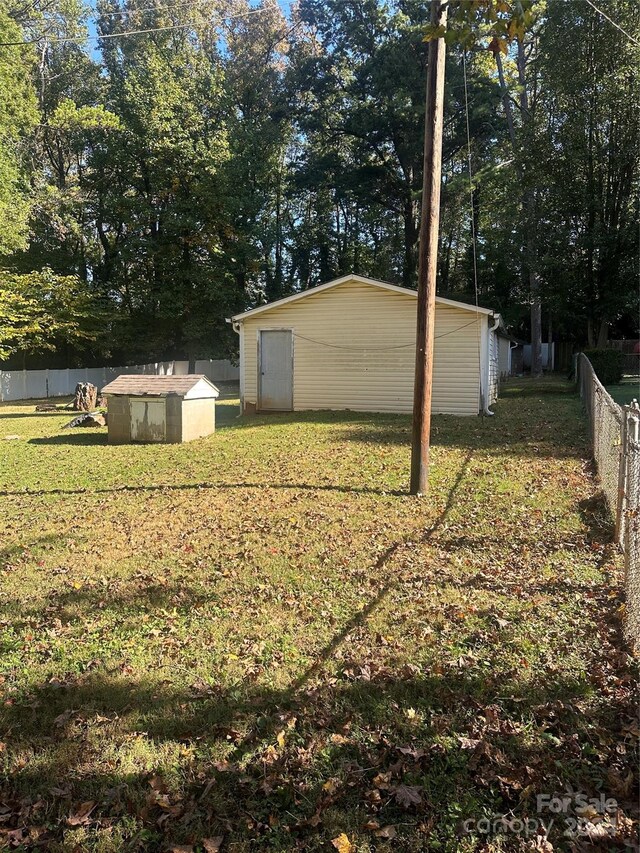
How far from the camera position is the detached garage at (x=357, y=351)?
1381cm

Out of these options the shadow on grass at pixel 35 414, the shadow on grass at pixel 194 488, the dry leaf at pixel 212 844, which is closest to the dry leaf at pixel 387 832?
the dry leaf at pixel 212 844

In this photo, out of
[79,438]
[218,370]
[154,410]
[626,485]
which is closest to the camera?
[626,485]

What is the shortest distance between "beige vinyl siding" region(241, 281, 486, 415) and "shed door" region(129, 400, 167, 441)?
188 inches

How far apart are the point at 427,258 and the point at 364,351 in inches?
326

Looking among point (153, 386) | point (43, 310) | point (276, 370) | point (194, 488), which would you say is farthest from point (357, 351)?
point (43, 310)

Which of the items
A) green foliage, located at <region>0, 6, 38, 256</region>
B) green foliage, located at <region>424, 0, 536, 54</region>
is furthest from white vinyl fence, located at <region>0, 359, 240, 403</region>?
green foliage, located at <region>424, 0, 536, 54</region>

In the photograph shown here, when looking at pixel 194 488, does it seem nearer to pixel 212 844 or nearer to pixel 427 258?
pixel 427 258

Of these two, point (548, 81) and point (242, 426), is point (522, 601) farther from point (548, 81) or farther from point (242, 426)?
point (548, 81)

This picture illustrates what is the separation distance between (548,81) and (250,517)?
2059cm

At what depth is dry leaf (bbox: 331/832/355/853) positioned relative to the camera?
2066 millimetres

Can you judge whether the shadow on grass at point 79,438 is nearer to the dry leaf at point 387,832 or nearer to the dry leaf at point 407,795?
the dry leaf at point 407,795

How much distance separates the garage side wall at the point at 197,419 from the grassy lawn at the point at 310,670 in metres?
4.43

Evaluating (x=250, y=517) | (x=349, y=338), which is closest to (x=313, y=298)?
(x=349, y=338)

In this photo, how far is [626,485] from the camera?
14.8 feet
